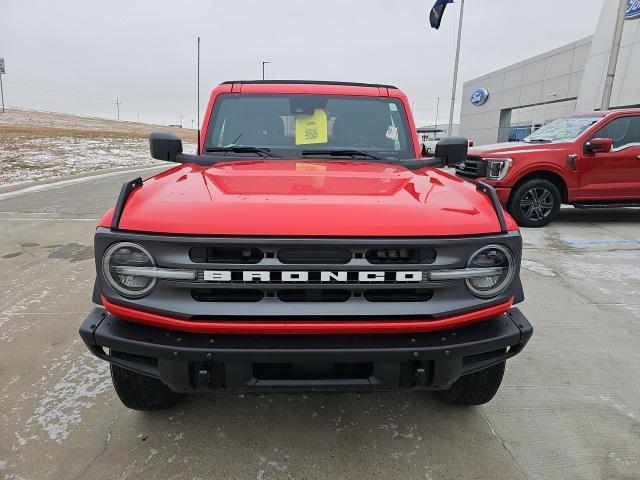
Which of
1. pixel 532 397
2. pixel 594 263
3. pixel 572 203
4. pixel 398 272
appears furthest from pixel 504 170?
pixel 398 272

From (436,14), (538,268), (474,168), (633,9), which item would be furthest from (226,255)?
(436,14)

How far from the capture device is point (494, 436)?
2357 millimetres

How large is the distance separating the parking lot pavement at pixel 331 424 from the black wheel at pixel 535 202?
370cm

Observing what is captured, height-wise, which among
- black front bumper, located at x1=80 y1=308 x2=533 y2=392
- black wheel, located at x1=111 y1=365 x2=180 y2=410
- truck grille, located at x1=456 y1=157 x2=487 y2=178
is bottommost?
black wheel, located at x1=111 y1=365 x2=180 y2=410

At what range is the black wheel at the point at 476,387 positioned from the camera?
92.0 inches

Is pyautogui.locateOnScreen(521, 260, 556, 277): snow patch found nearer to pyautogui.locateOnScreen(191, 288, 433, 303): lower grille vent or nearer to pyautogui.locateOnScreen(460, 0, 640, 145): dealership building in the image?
pyautogui.locateOnScreen(191, 288, 433, 303): lower grille vent

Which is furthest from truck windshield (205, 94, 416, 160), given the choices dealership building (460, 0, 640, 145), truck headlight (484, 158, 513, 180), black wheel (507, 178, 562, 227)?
dealership building (460, 0, 640, 145)

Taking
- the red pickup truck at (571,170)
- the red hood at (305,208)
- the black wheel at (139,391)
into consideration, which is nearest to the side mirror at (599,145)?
the red pickup truck at (571,170)

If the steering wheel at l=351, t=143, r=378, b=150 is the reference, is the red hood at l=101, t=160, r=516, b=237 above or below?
below

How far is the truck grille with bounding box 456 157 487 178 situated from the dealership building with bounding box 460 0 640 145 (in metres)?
10.9

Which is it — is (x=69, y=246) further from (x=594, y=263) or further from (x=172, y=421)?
(x=594, y=263)

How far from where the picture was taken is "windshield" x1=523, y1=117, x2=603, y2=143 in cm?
734

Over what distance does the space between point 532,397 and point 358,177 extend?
5.40 ft

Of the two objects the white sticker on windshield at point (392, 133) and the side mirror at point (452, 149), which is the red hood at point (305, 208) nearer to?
the side mirror at point (452, 149)
